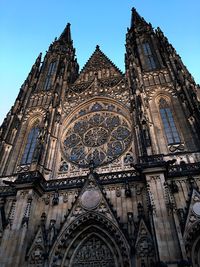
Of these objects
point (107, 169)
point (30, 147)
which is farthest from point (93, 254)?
point (30, 147)

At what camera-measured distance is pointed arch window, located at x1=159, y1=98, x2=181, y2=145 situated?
14.0m

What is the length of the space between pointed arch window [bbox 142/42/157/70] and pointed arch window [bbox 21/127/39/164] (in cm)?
988

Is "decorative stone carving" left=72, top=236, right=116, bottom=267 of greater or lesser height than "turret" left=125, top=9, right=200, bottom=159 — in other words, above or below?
below

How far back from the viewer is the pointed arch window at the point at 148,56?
19.5 meters

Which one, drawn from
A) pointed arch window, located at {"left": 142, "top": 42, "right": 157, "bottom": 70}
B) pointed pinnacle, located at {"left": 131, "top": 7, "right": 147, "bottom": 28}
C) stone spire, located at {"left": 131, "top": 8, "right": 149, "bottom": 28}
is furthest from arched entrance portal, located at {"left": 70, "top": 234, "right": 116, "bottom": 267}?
pointed pinnacle, located at {"left": 131, "top": 7, "right": 147, "bottom": 28}

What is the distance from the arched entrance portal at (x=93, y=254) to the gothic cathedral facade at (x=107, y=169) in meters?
0.04

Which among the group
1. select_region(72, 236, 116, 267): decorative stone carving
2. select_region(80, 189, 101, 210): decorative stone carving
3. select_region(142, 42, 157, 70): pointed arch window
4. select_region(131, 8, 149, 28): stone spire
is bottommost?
select_region(72, 236, 116, 267): decorative stone carving

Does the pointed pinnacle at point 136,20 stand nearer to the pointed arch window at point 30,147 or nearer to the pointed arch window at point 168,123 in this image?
the pointed arch window at point 168,123

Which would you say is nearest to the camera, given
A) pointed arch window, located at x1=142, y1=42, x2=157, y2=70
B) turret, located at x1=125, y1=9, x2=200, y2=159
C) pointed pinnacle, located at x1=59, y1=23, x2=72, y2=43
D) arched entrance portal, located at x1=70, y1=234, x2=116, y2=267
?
arched entrance portal, located at x1=70, y1=234, x2=116, y2=267

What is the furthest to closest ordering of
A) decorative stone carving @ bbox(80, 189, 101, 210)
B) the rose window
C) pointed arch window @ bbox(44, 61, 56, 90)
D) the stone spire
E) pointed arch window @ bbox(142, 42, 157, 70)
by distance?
1. the stone spire
2. pointed arch window @ bbox(44, 61, 56, 90)
3. pointed arch window @ bbox(142, 42, 157, 70)
4. the rose window
5. decorative stone carving @ bbox(80, 189, 101, 210)

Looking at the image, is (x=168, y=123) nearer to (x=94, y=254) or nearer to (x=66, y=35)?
(x=94, y=254)

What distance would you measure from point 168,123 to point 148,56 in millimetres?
8032

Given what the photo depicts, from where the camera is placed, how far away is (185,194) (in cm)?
1099

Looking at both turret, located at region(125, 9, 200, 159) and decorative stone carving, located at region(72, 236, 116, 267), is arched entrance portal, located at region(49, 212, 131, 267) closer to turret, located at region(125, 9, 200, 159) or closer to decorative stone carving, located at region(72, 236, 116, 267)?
decorative stone carving, located at region(72, 236, 116, 267)
